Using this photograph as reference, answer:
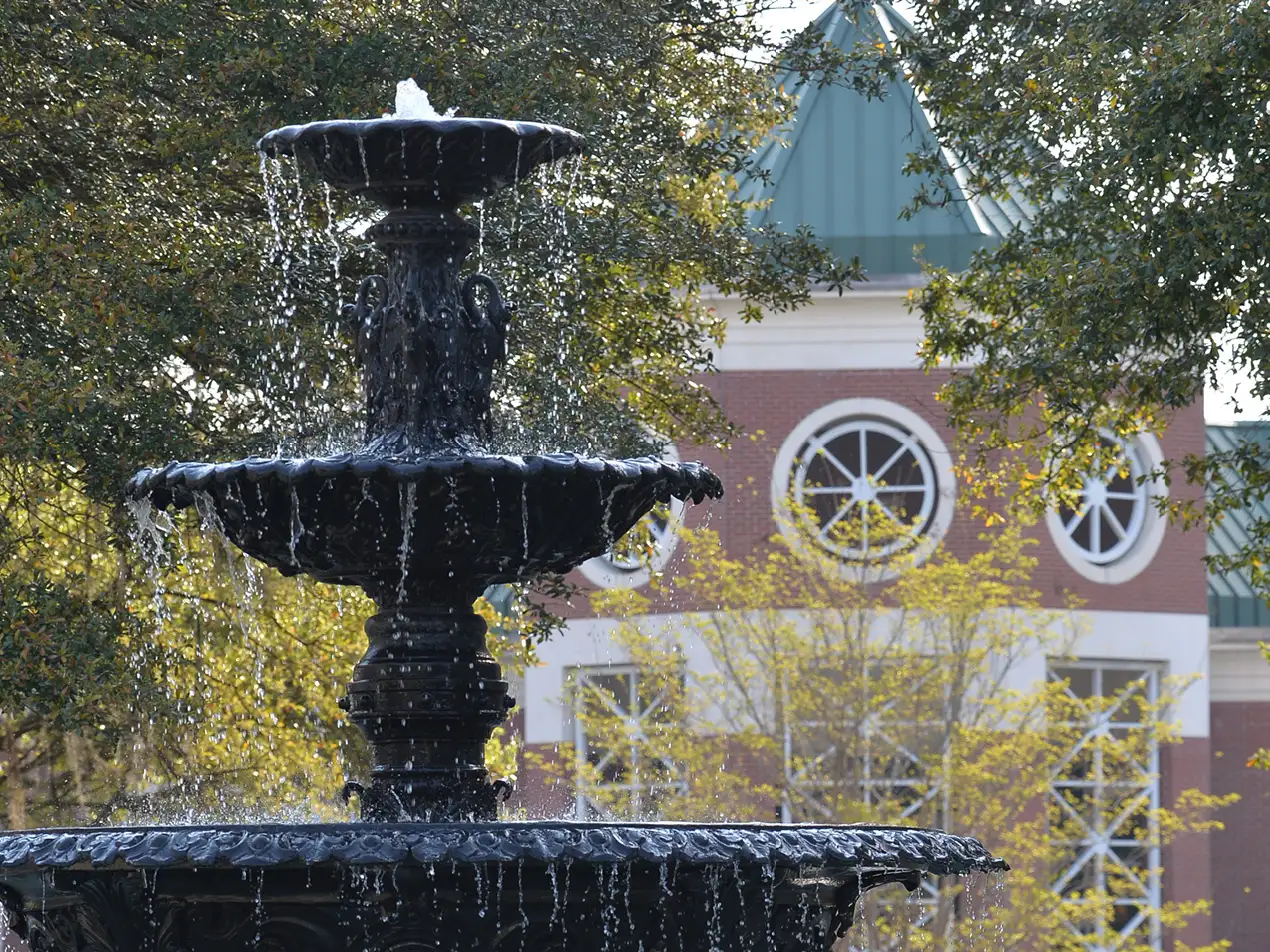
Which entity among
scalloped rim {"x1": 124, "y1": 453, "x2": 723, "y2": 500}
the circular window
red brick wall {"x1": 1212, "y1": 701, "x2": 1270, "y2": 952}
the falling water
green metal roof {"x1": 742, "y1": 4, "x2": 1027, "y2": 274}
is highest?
green metal roof {"x1": 742, "y1": 4, "x2": 1027, "y2": 274}


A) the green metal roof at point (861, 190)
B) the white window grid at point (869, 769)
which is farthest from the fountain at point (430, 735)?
the green metal roof at point (861, 190)

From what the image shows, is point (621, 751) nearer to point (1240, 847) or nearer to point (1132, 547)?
point (1132, 547)

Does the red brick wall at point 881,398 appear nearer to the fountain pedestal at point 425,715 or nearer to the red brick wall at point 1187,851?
the red brick wall at point 1187,851

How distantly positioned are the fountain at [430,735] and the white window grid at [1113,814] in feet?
63.6

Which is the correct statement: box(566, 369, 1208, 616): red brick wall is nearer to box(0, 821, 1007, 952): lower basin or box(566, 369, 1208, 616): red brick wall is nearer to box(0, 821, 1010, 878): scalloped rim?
box(0, 821, 1007, 952): lower basin

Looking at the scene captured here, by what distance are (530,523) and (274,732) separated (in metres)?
9.90

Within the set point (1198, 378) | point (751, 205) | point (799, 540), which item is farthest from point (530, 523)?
point (799, 540)

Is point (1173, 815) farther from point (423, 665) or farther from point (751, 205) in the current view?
point (423, 665)

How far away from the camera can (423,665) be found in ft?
25.0

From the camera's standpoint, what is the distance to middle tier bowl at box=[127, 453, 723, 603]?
710 cm

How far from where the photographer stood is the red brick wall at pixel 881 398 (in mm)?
28703

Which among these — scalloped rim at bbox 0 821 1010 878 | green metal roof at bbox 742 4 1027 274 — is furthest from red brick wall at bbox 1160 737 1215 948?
scalloped rim at bbox 0 821 1010 878

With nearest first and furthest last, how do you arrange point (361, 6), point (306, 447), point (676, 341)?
point (306, 447)
point (361, 6)
point (676, 341)

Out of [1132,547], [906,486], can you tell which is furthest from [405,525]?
[1132,547]
